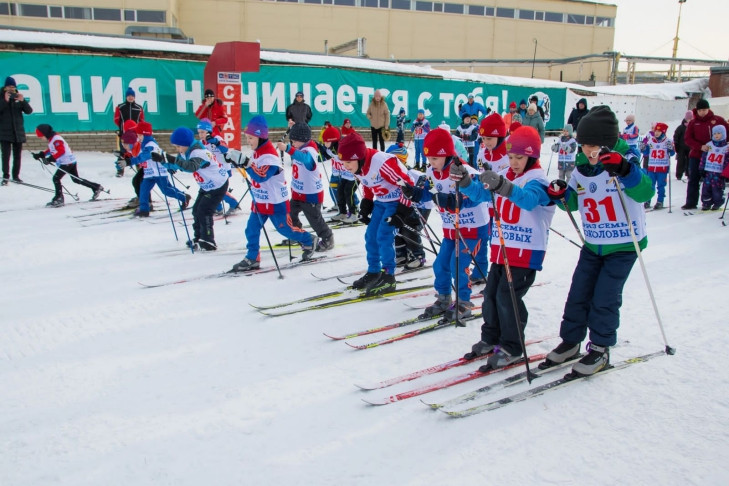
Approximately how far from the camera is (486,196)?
3668 millimetres

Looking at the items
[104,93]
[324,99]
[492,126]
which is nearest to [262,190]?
[492,126]

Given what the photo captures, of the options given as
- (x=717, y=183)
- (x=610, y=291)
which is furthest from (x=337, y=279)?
(x=717, y=183)

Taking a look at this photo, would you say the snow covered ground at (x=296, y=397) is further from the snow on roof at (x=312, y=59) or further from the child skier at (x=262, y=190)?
the snow on roof at (x=312, y=59)

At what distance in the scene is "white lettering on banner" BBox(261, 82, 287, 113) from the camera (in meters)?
15.0

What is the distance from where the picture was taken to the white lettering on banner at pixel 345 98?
1630cm

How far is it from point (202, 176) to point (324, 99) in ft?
32.3

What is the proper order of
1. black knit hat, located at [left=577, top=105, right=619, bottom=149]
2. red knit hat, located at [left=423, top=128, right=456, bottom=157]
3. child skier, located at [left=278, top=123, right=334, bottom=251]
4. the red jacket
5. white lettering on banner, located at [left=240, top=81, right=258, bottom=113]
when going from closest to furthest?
black knit hat, located at [left=577, top=105, right=619, bottom=149] → red knit hat, located at [left=423, top=128, right=456, bottom=157] → child skier, located at [left=278, top=123, right=334, bottom=251] → the red jacket → white lettering on banner, located at [left=240, top=81, right=258, bottom=113]

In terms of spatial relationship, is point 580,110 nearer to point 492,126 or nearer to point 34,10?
point 492,126

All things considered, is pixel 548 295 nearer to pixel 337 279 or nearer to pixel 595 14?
pixel 337 279

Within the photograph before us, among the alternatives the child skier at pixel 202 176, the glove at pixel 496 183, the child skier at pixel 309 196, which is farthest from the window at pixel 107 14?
the glove at pixel 496 183

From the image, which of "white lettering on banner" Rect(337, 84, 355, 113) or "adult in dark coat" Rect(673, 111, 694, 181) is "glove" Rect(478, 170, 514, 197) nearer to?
"adult in dark coat" Rect(673, 111, 694, 181)

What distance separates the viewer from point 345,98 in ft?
53.8

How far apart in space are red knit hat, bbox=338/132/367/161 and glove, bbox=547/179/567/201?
2.15 meters

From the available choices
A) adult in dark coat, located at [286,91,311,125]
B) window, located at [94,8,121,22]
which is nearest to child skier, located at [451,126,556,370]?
adult in dark coat, located at [286,91,311,125]
